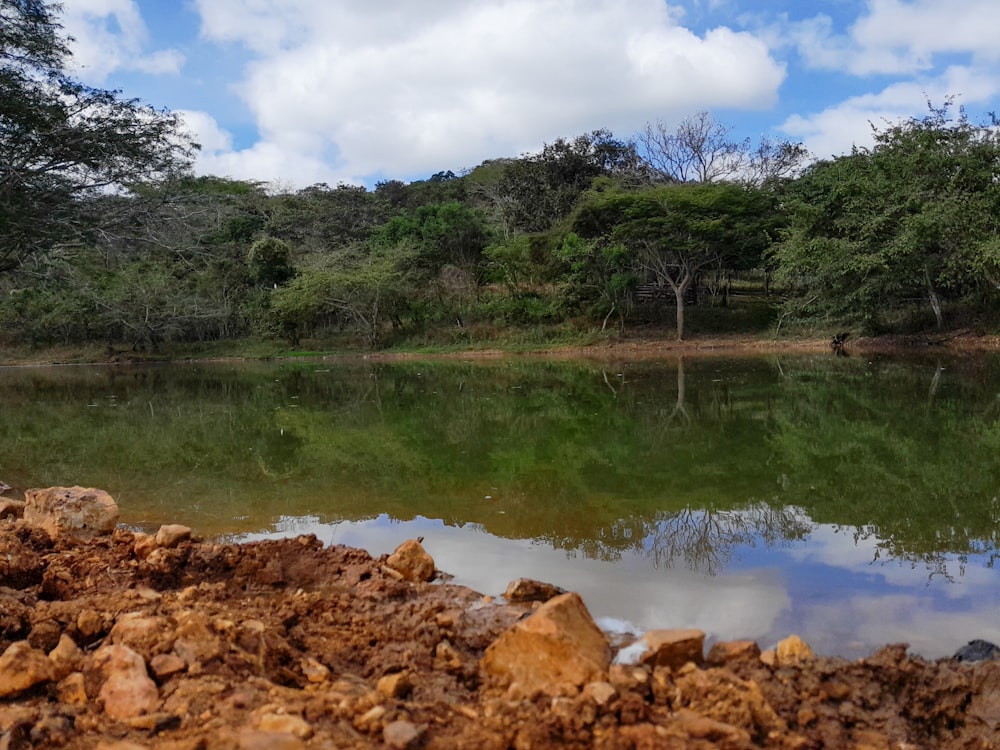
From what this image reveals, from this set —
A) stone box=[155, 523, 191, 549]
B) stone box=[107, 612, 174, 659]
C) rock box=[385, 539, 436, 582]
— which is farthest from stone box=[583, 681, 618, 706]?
stone box=[155, 523, 191, 549]

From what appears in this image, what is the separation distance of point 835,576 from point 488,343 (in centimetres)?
3175

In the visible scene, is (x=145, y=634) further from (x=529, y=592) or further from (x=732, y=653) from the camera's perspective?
(x=732, y=653)

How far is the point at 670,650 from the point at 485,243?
1467 inches

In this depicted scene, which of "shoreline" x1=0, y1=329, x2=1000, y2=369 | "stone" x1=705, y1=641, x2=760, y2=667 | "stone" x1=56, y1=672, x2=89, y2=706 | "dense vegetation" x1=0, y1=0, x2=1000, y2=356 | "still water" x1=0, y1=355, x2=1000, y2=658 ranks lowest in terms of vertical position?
"still water" x1=0, y1=355, x2=1000, y2=658

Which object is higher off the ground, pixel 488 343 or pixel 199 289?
pixel 199 289

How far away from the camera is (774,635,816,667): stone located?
293cm

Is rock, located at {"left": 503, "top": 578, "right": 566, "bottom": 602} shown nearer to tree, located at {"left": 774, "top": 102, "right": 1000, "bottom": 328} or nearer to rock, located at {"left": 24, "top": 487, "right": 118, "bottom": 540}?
rock, located at {"left": 24, "top": 487, "right": 118, "bottom": 540}

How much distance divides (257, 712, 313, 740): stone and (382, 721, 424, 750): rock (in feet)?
0.76

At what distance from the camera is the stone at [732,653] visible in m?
2.98

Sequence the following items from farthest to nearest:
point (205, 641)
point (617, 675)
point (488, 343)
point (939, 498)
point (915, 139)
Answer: point (488, 343)
point (915, 139)
point (939, 498)
point (205, 641)
point (617, 675)

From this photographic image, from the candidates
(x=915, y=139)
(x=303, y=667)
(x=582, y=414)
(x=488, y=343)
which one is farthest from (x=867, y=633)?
(x=488, y=343)

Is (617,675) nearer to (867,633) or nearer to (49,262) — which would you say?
(867,633)

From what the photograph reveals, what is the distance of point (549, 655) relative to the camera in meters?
2.75

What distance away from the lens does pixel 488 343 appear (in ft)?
118
